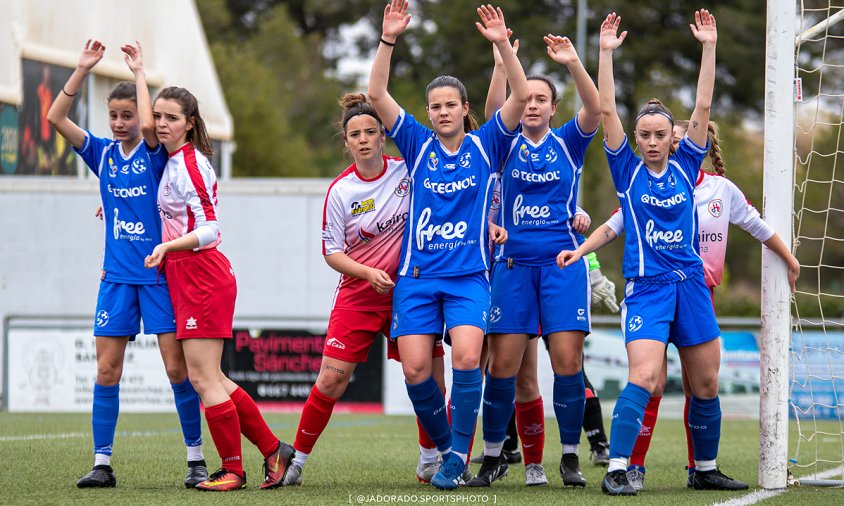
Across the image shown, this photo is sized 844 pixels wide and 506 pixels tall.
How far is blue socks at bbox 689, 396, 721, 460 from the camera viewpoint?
6.19m

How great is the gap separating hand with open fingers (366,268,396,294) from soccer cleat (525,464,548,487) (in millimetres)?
1432

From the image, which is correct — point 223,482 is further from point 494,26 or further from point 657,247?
point 494,26

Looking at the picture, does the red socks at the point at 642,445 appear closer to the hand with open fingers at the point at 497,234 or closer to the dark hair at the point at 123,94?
the hand with open fingers at the point at 497,234

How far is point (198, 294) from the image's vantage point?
5828 millimetres

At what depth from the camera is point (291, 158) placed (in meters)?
37.2

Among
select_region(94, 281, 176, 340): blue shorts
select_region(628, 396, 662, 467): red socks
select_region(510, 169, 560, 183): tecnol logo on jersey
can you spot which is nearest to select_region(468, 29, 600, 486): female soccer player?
select_region(510, 169, 560, 183): tecnol logo on jersey

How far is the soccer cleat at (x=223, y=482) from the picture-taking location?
579 centimetres

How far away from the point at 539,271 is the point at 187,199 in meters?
1.95

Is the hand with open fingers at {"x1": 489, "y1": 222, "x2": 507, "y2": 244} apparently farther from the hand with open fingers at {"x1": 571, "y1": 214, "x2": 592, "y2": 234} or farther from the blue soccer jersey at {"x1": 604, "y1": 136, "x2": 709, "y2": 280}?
the blue soccer jersey at {"x1": 604, "y1": 136, "x2": 709, "y2": 280}

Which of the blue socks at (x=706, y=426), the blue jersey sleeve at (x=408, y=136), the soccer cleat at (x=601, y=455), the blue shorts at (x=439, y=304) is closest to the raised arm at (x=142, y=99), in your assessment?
the blue jersey sleeve at (x=408, y=136)

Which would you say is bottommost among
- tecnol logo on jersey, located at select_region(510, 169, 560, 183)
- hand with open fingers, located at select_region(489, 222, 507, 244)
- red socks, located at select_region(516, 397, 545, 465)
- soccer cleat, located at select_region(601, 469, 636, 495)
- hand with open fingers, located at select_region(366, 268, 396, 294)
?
soccer cleat, located at select_region(601, 469, 636, 495)

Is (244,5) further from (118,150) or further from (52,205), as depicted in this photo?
(118,150)

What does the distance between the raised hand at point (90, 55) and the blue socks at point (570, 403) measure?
3064 mm

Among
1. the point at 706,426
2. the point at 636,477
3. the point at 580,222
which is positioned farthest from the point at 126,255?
the point at 706,426
